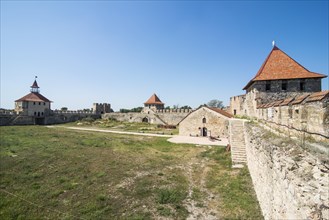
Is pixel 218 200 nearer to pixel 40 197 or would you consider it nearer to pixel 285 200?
pixel 285 200

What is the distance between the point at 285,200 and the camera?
4680mm

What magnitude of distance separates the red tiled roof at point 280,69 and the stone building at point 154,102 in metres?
39.8

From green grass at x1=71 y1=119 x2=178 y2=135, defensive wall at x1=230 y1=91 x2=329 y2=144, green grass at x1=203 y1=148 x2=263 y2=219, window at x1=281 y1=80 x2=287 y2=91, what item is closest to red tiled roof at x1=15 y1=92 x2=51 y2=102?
green grass at x1=71 y1=119 x2=178 y2=135

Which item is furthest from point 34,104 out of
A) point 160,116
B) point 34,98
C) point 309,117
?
point 309,117

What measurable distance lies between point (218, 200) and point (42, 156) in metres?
14.6

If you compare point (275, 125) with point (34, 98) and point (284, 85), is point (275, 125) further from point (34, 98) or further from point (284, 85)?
point (34, 98)

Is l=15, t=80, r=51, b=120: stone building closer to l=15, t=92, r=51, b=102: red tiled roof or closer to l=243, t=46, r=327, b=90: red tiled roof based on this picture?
l=15, t=92, r=51, b=102: red tiled roof

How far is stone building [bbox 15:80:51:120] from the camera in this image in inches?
1698

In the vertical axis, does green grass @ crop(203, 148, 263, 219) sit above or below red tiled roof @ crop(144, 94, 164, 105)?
below

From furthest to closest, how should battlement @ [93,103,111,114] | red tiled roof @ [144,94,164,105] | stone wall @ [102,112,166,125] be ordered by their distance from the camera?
battlement @ [93,103,111,114] < red tiled roof @ [144,94,164,105] < stone wall @ [102,112,166,125]

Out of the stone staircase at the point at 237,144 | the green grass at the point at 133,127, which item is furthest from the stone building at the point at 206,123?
the stone staircase at the point at 237,144

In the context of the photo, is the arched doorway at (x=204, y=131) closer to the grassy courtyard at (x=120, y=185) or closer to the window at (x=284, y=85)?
the grassy courtyard at (x=120, y=185)

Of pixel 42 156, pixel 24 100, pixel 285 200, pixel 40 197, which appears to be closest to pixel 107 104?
pixel 24 100

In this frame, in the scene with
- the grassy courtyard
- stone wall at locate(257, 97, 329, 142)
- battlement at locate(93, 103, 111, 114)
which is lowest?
the grassy courtyard
